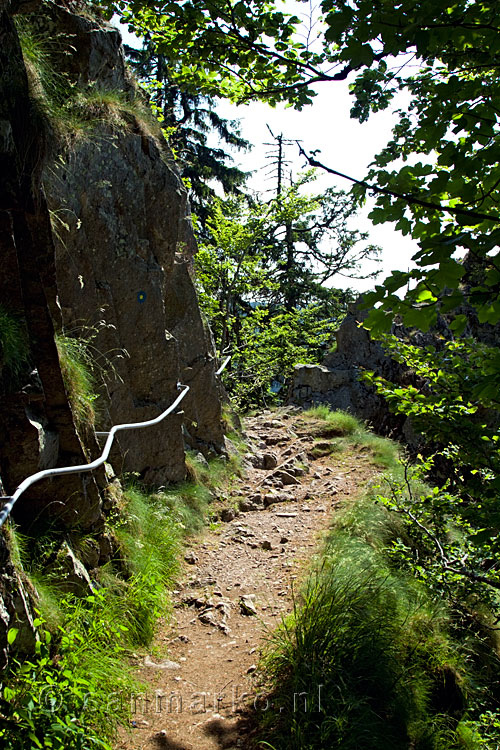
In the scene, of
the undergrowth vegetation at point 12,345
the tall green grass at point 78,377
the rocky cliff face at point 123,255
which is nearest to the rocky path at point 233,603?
the rocky cliff face at point 123,255

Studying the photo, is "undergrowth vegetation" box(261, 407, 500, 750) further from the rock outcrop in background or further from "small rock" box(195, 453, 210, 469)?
the rock outcrop in background

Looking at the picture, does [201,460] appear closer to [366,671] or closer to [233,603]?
[233,603]

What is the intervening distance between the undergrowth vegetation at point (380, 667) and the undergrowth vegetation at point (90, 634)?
1031 mm

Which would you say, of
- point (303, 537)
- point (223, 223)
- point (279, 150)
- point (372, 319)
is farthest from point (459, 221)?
point (279, 150)

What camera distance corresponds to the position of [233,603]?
4.84m

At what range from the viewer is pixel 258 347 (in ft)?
52.4

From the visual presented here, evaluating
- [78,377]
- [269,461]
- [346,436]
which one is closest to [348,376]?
[346,436]

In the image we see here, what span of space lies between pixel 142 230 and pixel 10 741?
5862mm

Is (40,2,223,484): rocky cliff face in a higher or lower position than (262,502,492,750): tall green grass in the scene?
higher

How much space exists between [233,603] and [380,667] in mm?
1725

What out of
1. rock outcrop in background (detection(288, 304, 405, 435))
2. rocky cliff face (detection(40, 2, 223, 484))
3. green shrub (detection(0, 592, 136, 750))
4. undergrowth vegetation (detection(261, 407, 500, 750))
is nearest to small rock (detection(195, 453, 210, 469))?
rocky cliff face (detection(40, 2, 223, 484))

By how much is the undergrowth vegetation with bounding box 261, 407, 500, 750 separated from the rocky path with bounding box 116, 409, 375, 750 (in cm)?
30

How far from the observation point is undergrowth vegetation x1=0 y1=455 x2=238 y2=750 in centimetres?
245

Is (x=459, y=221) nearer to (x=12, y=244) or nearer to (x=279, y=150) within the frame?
(x=12, y=244)
